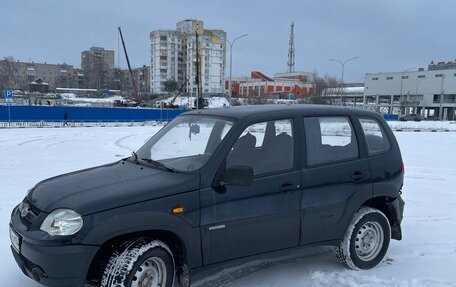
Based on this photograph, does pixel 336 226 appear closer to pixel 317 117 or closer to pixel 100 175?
pixel 317 117

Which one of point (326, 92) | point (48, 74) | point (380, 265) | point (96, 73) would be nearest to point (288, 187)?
point (380, 265)

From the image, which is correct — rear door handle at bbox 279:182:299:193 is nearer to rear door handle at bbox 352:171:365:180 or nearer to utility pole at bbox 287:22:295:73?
rear door handle at bbox 352:171:365:180

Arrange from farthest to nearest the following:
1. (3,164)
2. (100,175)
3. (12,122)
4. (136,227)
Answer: (12,122), (3,164), (100,175), (136,227)

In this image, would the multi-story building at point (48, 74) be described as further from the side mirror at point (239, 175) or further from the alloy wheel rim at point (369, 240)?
the side mirror at point (239, 175)

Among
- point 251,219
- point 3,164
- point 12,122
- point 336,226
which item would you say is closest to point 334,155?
point 336,226

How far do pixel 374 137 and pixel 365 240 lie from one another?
1229 mm

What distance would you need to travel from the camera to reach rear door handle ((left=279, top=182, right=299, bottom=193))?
4.04 meters

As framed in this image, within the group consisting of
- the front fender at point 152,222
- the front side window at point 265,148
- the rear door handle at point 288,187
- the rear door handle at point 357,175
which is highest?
the front side window at point 265,148

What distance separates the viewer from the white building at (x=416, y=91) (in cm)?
8738

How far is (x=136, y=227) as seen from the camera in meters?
3.32

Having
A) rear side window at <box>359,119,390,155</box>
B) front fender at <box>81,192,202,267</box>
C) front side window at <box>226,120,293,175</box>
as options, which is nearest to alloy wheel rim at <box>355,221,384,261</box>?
rear side window at <box>359,119,390,155</box>

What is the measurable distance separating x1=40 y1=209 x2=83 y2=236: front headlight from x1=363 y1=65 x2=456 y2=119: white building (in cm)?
9011

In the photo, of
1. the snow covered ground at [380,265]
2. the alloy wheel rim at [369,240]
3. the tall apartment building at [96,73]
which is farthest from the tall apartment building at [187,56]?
the alloy wheel rim at [369,240]

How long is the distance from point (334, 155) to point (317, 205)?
0.63 metres
